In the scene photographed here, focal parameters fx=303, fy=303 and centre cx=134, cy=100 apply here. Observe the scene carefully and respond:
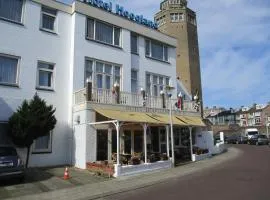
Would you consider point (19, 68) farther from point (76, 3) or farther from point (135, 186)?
point (135, 186)

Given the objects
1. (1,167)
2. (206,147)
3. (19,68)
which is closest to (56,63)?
(19,68)

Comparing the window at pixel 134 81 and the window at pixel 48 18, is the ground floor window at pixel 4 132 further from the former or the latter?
the window at pixel 134 81

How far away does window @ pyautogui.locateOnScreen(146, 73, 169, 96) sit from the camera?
2529cm

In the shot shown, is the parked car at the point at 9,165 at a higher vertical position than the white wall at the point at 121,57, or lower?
lower

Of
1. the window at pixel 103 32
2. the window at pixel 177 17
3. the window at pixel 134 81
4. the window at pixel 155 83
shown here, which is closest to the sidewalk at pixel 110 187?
the window at pixel 134 81

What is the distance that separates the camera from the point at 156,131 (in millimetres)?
23750

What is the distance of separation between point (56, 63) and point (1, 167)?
28.3 ft

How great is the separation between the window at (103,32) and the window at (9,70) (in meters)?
5.52

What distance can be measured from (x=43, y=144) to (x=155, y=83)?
11358 millimetres

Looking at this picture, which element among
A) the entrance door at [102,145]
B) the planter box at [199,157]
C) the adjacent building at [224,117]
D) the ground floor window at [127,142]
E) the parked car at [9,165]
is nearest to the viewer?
the parked car at [9,165]

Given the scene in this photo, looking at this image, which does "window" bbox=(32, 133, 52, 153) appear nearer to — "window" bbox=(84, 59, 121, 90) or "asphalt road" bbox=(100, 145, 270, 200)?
"window" bbox=(84, 59, 121, 90)

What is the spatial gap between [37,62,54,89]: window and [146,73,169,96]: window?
332 inches

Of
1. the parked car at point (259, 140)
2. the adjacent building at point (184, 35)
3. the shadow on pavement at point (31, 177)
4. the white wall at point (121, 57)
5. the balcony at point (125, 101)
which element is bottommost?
the shadow on pavement at point (31, 177)

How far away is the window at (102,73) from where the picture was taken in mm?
20859
